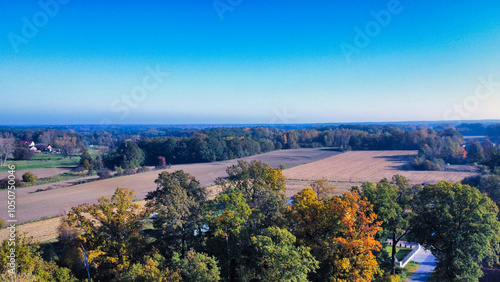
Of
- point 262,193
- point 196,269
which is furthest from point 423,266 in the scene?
point 196,269

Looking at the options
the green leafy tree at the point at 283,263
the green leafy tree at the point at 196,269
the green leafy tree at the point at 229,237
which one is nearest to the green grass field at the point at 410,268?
the green leafy tree at the point at 283,263

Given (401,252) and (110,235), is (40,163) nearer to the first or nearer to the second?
(110,235)

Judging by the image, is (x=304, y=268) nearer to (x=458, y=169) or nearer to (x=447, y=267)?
(x=447, y=267)

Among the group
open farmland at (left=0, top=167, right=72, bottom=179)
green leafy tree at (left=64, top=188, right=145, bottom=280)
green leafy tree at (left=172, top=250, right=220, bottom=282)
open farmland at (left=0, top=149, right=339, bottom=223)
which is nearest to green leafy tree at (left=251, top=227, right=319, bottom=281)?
green leafy tree at (left=172, top=250, right=220, bottom=282)

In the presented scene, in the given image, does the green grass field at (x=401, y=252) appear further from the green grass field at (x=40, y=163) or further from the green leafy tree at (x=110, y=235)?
the green grass field at (x=40, y=163)

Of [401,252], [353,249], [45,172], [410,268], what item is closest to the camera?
[353,249]

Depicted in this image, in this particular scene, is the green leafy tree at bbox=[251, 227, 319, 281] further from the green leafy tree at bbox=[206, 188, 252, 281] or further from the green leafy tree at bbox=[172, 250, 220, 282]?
the green leafy tree at bbox=[206, 188, 252, 281]
